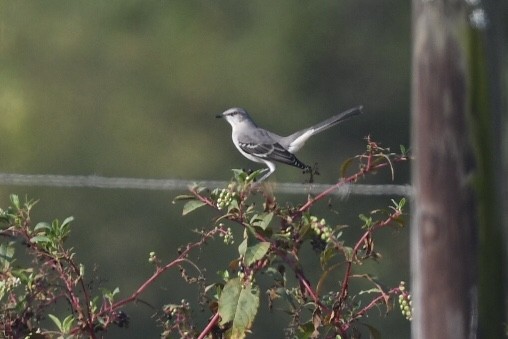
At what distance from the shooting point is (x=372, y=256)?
3.48 metres

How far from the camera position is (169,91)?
43.4 ft

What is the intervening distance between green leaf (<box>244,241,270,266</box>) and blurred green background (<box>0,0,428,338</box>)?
8.42 metres

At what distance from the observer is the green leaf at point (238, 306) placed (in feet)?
11.0

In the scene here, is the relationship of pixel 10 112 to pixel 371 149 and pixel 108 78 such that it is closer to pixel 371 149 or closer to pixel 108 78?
pixel 108 78

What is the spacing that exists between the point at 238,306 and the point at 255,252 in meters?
0.15

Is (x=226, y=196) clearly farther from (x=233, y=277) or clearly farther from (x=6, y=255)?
(x=6, y=255)

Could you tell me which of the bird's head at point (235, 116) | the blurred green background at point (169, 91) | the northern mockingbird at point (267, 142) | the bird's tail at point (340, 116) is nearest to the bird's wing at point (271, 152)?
the northern mockingbird at point (267, 142)

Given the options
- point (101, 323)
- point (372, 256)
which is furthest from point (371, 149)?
point (101, 323)

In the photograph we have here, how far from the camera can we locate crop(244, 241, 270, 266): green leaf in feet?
10.9

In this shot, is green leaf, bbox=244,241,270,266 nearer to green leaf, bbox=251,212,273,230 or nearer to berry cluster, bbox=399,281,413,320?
green leaf, bbox=251,212,273,230

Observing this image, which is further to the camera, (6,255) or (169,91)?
(169,91)

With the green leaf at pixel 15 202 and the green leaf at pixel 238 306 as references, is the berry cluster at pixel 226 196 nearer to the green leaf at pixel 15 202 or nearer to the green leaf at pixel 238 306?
the green leaf at pixel 238 306

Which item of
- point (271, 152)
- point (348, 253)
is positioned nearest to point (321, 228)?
point (348, 253)

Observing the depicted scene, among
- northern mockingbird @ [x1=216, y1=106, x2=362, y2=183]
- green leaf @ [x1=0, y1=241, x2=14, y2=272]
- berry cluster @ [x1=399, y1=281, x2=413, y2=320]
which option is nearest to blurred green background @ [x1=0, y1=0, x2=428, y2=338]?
northern mockingbird @ [x1=216, y1=106, x2=362, y2=183]
